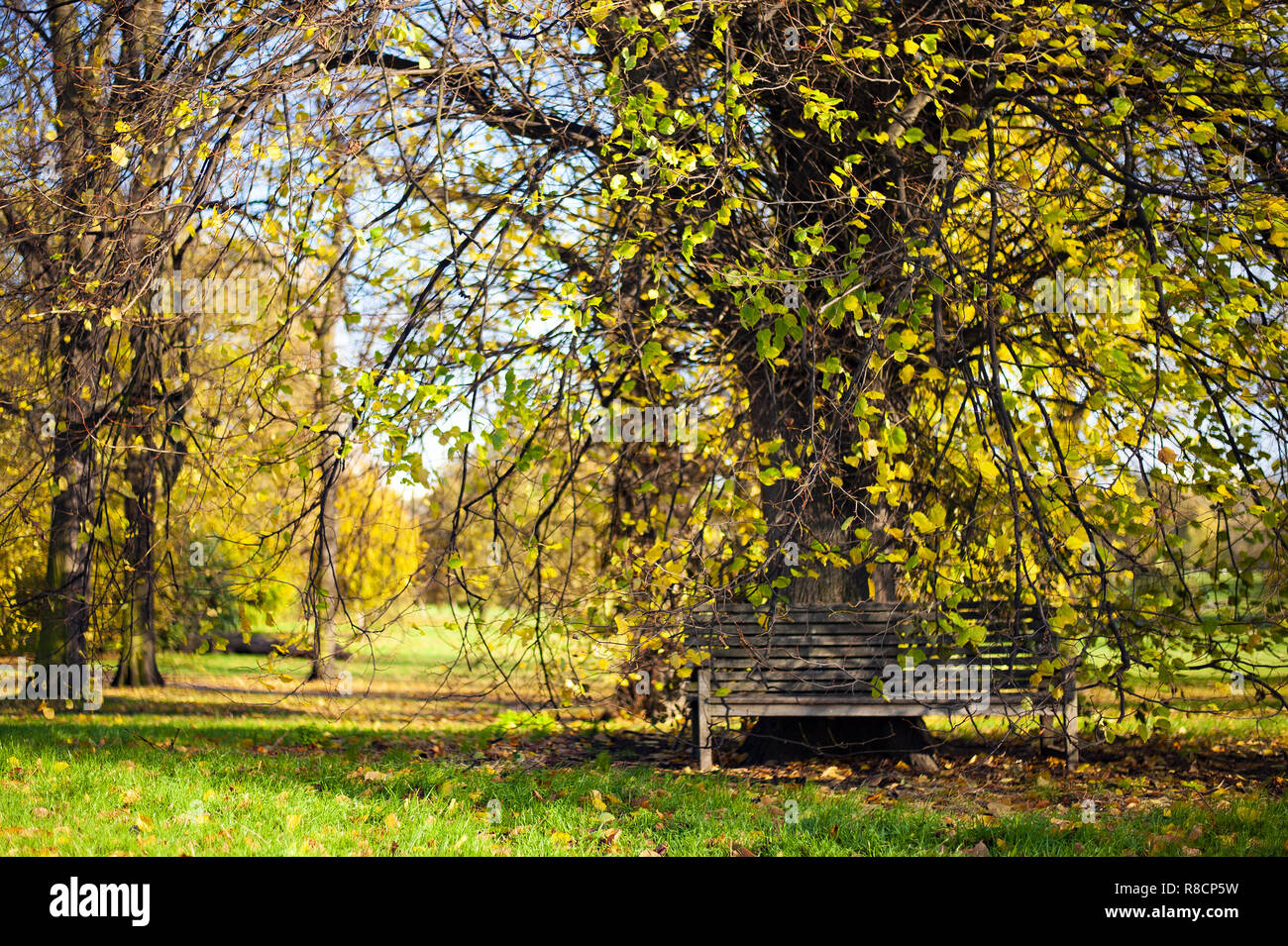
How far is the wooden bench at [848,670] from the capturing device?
21.1ft

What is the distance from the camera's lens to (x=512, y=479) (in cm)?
646

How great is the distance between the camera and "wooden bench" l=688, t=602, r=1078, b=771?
6.43 meters

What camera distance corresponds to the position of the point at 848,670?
6.64m

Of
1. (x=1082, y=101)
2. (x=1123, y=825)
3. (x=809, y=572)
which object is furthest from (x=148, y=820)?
(x=1082, y=101)

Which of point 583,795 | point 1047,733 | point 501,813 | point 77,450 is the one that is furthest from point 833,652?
point 77,450

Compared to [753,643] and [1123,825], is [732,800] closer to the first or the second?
[753,643]

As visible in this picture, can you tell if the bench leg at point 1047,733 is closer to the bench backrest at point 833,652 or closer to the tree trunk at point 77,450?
the bench backrest at point 833,652

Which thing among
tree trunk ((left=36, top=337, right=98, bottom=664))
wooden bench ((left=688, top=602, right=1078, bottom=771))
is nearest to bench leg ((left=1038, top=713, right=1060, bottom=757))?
wooden bench ((left=688, top=602, right=1078, bottom=771))

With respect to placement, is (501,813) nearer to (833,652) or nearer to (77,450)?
(833,652)

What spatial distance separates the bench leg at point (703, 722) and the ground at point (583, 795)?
149 mm

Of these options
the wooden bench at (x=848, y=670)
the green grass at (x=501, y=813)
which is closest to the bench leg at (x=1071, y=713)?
the wooden bench at (x=848, y=670)

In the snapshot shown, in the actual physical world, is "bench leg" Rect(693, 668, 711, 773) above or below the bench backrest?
below

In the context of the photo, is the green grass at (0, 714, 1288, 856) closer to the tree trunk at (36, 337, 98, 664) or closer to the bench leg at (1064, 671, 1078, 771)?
the bench leg at (1064, 671, 1078, 771)
